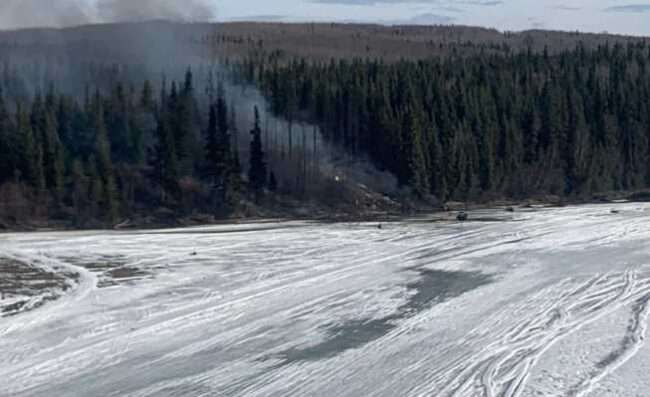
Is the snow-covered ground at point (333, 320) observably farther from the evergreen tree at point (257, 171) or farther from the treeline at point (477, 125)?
the treeline at point (477, 125)

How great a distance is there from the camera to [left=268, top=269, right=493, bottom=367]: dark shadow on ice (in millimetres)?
22734

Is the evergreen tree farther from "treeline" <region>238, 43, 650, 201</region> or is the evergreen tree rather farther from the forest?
"treeline" <region>238, 43, 650, 201</region>

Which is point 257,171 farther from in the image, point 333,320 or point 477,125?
point 333,320

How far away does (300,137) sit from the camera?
96312 mm

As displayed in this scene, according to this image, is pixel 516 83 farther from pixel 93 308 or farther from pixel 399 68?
pixel 93 308

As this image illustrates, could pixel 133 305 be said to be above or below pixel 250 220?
above

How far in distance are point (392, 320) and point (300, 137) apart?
6977 cm

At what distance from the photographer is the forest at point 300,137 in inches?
2980

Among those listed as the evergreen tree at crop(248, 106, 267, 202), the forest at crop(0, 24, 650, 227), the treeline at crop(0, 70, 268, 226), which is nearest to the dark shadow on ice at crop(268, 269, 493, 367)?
the forest at crop(0, 24, 650, 227)

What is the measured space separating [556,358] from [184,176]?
6115 cm

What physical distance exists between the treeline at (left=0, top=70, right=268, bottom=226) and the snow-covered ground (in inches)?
921

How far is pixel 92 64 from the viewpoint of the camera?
132000mm

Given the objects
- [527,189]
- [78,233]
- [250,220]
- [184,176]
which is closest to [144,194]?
[184,176]

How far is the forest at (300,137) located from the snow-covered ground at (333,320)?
88.2 feet
